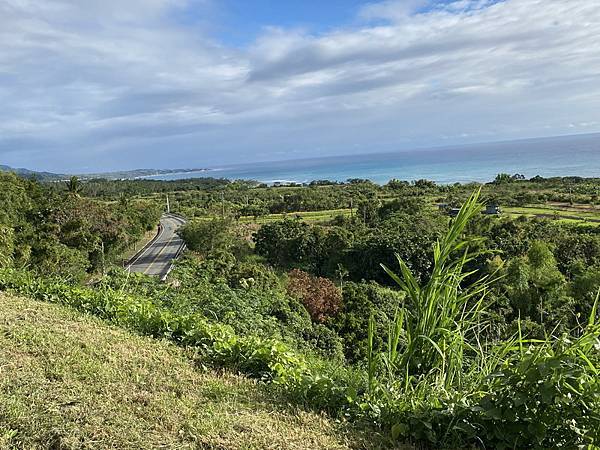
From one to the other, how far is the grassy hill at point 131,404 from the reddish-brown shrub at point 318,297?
1181 cm

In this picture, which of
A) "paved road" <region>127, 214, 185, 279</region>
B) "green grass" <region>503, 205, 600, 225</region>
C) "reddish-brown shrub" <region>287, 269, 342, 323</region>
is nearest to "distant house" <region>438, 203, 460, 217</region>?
"green grass" <region>503, 205, 600, 225</region>

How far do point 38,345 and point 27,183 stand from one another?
26.2m

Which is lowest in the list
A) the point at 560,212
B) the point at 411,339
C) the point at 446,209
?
the point at 560,212

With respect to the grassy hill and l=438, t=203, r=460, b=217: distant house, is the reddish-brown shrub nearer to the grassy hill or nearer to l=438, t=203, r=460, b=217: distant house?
the grassy hill

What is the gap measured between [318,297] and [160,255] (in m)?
19.5

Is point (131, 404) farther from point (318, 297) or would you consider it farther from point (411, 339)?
point (318, 297)

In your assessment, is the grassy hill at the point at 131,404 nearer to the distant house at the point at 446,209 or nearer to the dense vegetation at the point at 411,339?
the dense vegetation at the point at 411,339

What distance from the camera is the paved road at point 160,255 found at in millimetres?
27000

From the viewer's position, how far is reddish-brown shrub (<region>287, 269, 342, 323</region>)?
15250 mm

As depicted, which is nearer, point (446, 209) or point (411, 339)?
point (411, 339)

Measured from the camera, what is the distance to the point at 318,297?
15.8 meters

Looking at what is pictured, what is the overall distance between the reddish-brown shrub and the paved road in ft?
30.4

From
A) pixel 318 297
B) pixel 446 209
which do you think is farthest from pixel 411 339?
pixel 446 209

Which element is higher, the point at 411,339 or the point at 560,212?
the point at 411,339
